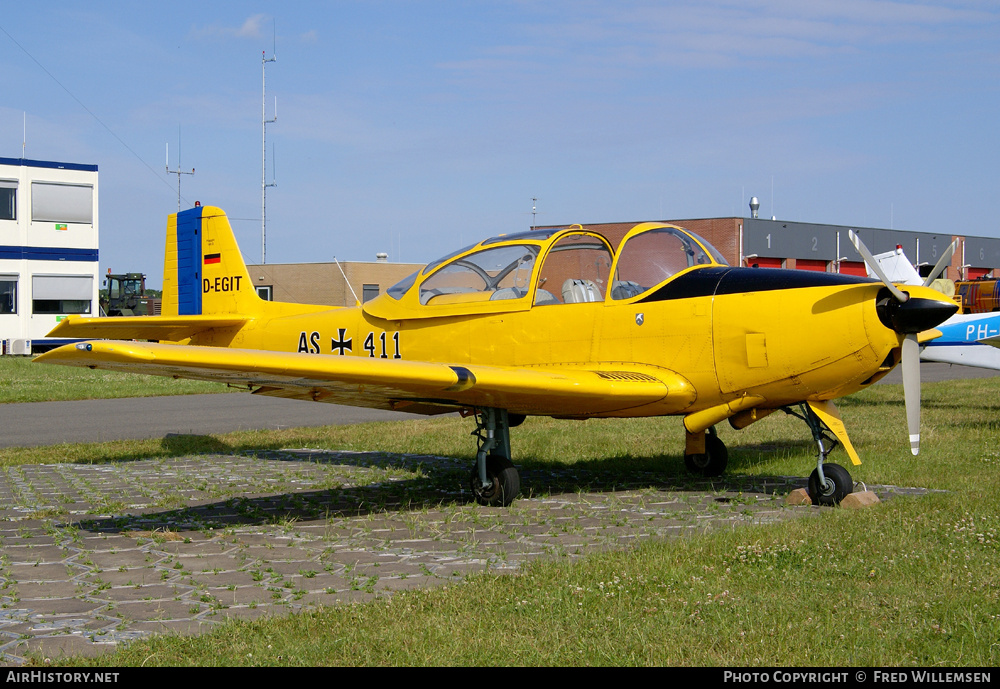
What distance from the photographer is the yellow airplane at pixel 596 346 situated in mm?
6625

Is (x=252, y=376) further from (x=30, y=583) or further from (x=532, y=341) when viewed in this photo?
(x=532, y=341)

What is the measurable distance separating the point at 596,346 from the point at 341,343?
2984 mm

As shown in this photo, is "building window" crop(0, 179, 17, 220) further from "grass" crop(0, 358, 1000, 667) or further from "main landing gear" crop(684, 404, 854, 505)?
"grass" crop(0, 358, 1000, 667)

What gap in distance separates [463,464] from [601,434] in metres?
2.60

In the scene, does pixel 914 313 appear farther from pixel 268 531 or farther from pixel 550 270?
pixel 268 531

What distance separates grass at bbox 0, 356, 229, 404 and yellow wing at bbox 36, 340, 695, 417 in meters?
12.0

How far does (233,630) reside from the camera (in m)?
4.26

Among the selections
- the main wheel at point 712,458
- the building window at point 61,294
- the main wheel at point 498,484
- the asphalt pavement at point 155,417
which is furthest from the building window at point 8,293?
the main wheel at point 712,458

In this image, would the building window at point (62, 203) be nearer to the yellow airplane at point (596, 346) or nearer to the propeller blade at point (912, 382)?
the yellow airplane at point (596, 346)

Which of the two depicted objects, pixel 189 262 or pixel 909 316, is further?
pixel 189 262

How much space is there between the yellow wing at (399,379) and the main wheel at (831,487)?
1185 mm

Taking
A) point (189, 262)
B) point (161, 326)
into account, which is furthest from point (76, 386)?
point (161, 326)

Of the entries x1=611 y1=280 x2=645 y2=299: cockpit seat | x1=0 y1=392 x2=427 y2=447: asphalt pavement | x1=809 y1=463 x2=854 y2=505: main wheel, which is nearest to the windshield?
x1=611 y1=280 x2=645 y2=299: cockpit seat

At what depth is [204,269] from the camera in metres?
11.5
